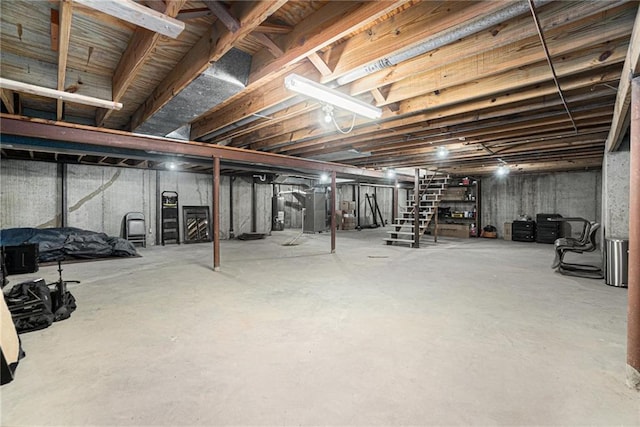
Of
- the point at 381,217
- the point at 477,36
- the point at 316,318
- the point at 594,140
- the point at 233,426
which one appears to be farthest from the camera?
the point at 381,217

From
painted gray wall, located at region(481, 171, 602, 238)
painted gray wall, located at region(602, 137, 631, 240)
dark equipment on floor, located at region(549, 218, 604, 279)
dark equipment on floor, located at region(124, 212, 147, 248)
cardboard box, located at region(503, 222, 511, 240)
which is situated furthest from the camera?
cardboard box, located at region(503, 222, 511, 240)

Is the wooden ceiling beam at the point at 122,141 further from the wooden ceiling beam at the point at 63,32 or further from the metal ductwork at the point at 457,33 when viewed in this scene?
the metal ductwork at the point at 457,33

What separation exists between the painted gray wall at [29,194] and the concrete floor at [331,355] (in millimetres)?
4032

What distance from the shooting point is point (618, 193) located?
4500 mm

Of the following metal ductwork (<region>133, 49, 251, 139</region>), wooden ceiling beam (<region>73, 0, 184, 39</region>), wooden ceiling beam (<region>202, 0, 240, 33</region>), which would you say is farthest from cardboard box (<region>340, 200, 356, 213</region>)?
wooden ceiling beam (<region>73, 0, 184, 39</region>)

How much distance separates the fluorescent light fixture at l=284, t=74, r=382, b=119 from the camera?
2229mm

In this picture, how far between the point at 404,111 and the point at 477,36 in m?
1.36

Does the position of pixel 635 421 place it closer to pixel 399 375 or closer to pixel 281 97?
pixel 399 375

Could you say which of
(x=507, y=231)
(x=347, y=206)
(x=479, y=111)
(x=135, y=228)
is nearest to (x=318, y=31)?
(x=479, y=111)

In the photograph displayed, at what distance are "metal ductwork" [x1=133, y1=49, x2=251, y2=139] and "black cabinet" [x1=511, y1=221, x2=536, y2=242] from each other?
9.38 meters

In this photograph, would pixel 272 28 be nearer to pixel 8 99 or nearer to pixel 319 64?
pixel 319 64

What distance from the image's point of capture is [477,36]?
203 centimetres

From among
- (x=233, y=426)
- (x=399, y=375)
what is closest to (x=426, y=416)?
(x=399, y=375)

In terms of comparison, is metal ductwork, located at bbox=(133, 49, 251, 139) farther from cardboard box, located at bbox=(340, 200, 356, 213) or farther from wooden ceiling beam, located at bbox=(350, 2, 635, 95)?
cardboard box, located at bbox=(340, 200, 356, 213)
